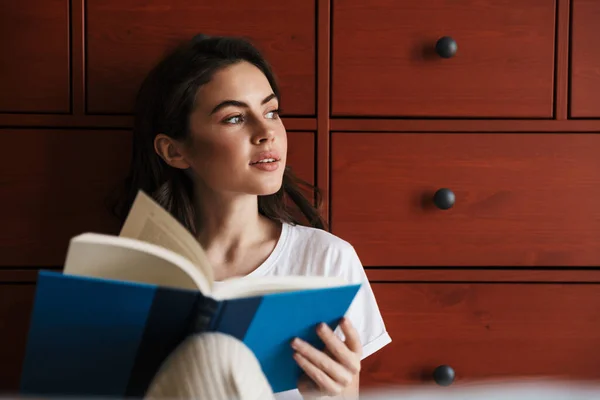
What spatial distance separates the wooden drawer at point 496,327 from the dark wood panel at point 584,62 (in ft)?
1.09

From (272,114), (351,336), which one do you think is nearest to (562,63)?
(272,114)

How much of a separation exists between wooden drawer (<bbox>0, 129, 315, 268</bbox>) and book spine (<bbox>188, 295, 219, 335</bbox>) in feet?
1.62

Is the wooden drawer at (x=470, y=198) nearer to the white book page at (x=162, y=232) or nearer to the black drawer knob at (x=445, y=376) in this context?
the black drawer knob at (x=445, y=376)

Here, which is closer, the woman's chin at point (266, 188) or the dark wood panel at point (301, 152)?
the woman's chin at point (266, 188)

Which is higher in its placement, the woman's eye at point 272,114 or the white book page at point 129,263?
the woman's eye at point 272,114

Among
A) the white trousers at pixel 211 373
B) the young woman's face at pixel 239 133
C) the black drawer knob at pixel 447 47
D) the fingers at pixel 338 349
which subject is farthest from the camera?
the black drawer knob at pixel 447 47

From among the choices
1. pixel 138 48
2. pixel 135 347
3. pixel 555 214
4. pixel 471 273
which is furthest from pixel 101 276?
pixel 555 214

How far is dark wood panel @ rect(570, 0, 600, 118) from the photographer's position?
1.07 metres

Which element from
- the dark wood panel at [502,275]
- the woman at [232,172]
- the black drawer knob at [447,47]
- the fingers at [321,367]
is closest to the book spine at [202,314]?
the fingers at [321,367]

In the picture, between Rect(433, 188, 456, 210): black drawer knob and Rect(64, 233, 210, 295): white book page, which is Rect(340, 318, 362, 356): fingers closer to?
Rect(64, 233, 210, 295): white book page

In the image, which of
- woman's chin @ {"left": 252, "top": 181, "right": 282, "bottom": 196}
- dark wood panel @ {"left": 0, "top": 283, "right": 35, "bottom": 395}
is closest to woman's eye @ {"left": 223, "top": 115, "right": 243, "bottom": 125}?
woman's chin @ {"left": 252, "top": 181, "right": 282, "bottom": 196}

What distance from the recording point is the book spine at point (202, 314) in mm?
625

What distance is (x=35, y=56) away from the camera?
107 cm

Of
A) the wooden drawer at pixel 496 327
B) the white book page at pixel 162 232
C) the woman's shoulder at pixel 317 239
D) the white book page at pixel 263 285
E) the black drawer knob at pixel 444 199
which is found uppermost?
the white book page at pixel 162 232
